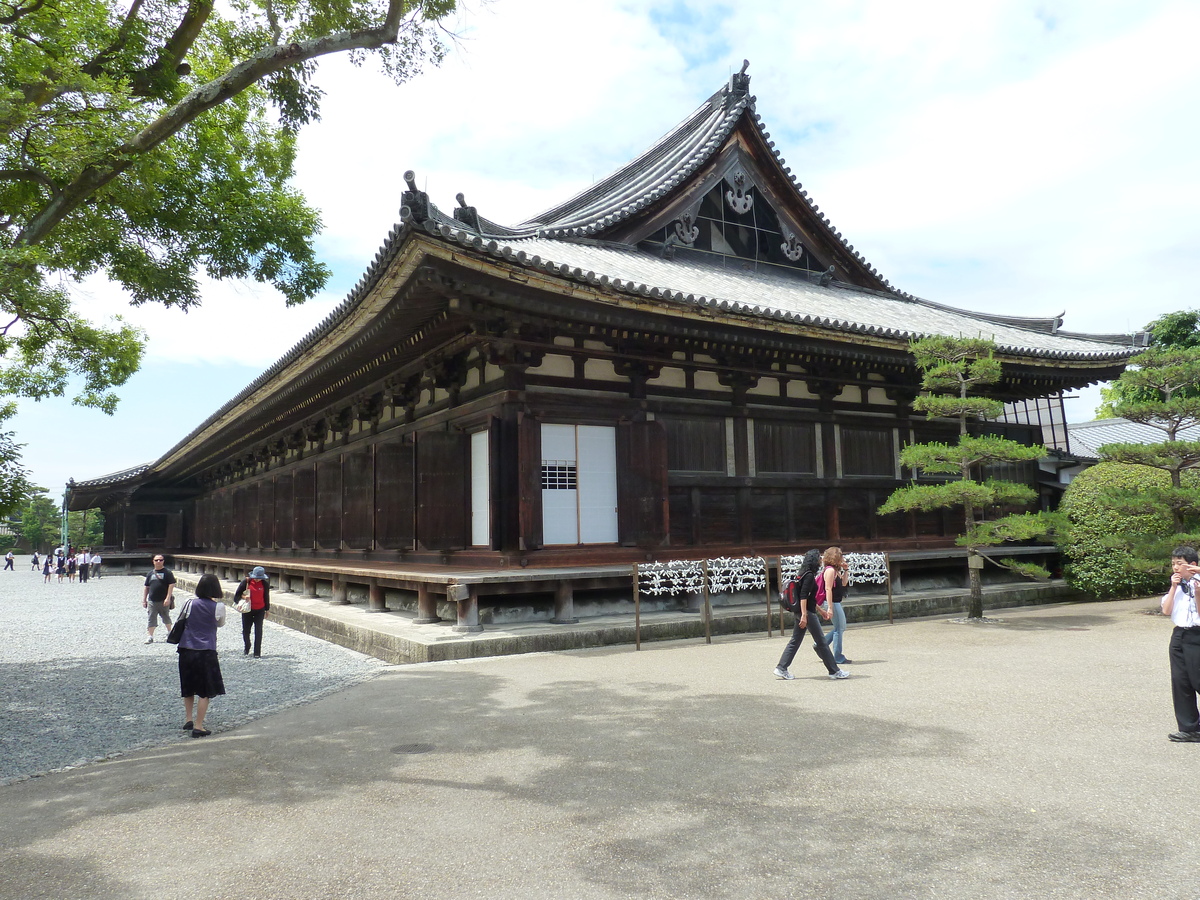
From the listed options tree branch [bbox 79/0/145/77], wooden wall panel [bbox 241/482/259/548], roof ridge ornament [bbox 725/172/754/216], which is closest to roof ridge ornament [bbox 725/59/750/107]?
roof ridge ornament [bbox 725/172/754/216]

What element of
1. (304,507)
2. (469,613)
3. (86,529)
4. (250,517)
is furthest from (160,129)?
(86,529)

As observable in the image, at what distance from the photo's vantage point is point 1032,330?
20156 mm

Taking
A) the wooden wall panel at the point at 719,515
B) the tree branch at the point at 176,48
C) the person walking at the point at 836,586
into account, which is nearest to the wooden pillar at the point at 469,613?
the wooden wall panel at the point at 719,515

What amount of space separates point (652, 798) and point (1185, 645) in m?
4.14

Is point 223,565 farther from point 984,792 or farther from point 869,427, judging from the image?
point 984,792

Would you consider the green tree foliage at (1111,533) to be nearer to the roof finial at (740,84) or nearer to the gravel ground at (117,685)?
the roof finial at (740,84)

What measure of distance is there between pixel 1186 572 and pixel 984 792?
8.71ft

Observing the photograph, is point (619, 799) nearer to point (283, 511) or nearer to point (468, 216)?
point (468, 216)

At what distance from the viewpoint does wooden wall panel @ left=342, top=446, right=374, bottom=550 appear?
1595 centimetres

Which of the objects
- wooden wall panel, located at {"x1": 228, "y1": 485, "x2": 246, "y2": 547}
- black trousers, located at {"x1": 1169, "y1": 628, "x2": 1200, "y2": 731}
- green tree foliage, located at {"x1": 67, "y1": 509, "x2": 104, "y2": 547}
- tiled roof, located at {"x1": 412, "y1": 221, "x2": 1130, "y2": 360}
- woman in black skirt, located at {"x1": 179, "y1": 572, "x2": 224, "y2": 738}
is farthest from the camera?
green tree foliage, located at {"x1": 67, "y1": 509, "x2": 104, "y2": 547}

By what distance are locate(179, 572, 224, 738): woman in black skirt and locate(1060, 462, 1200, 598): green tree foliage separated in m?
13.0

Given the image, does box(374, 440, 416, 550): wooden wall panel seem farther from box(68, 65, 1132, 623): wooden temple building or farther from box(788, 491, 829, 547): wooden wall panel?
box(788, 491, 829, 547): wooden wall panel

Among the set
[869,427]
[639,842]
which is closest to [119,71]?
[639,842]

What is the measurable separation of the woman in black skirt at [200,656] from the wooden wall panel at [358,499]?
8.77 m
